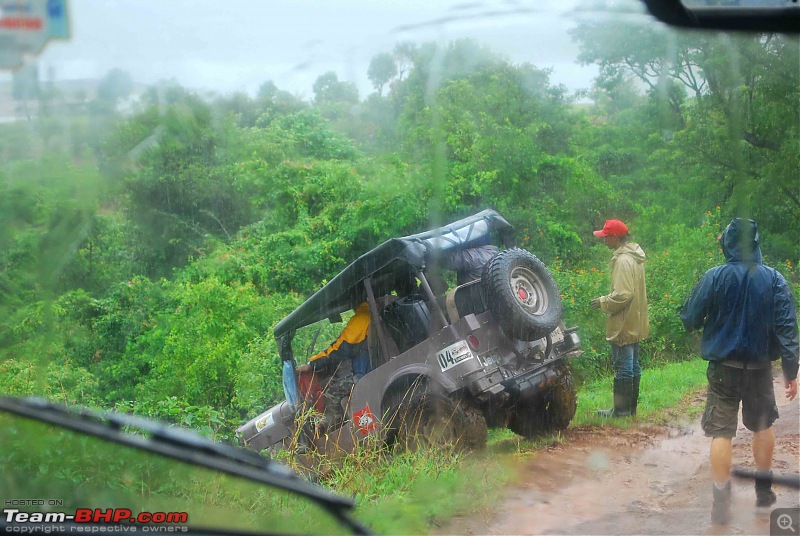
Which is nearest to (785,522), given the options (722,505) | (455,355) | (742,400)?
(722,505)

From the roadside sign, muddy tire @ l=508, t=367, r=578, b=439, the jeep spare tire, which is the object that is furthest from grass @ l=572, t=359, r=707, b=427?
the roadside sign

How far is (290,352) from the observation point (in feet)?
23.4

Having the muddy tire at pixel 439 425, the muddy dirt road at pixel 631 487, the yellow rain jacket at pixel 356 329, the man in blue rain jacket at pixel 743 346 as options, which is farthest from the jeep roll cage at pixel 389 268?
the man in blue rain jacket at pixel 743 346

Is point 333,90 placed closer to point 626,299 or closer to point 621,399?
point 626,299

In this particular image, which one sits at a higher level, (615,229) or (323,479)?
(615,229)

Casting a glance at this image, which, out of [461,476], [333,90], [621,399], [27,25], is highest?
[27,25]

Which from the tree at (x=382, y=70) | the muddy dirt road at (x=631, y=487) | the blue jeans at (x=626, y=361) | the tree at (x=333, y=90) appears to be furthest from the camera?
the tree at (x=382, y=70)

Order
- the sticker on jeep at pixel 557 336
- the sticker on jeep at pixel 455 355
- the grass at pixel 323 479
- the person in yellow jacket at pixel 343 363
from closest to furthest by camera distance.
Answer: the grass at pixel 323 479 → the sticker on jeep at pixel 455 355 → the sticker on jeep at pixel 557 336 → the person in yellow jacket at pixel 343 363

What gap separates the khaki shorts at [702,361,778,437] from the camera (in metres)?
4.76

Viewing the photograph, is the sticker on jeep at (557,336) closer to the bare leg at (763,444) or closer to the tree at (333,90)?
the bare leg at (763,444)

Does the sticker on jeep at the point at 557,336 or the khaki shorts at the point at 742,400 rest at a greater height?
the khaki shorts at the point at 742,400

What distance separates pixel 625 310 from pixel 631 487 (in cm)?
194

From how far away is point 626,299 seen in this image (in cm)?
690

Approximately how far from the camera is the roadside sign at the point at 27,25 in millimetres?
4488
